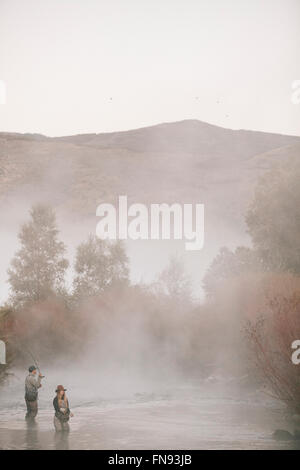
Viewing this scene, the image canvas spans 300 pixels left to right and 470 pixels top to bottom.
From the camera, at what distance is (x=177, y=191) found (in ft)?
566

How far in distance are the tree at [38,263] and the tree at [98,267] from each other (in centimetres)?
290

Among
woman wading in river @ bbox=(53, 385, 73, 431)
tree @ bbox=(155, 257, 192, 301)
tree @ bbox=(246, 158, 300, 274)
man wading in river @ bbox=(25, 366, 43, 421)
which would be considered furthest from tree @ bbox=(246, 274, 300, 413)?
tree @ bbox=(155, 257, 192, 301)

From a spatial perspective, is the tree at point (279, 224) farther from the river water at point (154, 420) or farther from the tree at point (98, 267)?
the tree at point (98, 267)

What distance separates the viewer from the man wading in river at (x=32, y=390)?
26433 millimetres

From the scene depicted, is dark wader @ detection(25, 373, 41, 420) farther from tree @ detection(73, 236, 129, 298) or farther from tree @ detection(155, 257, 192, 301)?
tree @ detection(155, 257, 192, 301)

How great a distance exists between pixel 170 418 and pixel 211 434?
194 inches

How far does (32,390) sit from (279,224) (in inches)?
1099

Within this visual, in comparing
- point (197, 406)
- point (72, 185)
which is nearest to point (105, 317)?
point (197, 406)

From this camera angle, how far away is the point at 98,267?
6234 cm

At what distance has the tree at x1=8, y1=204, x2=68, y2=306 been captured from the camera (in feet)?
184

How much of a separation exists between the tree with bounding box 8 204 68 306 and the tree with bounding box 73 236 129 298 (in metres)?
2.90

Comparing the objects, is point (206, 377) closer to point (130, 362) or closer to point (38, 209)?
point (130, 362)

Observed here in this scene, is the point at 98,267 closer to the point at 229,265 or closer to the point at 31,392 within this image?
the point at 229,265

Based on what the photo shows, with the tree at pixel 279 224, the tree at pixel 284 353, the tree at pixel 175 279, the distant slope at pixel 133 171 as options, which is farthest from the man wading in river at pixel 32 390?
the distant slope at pixel 133 171
